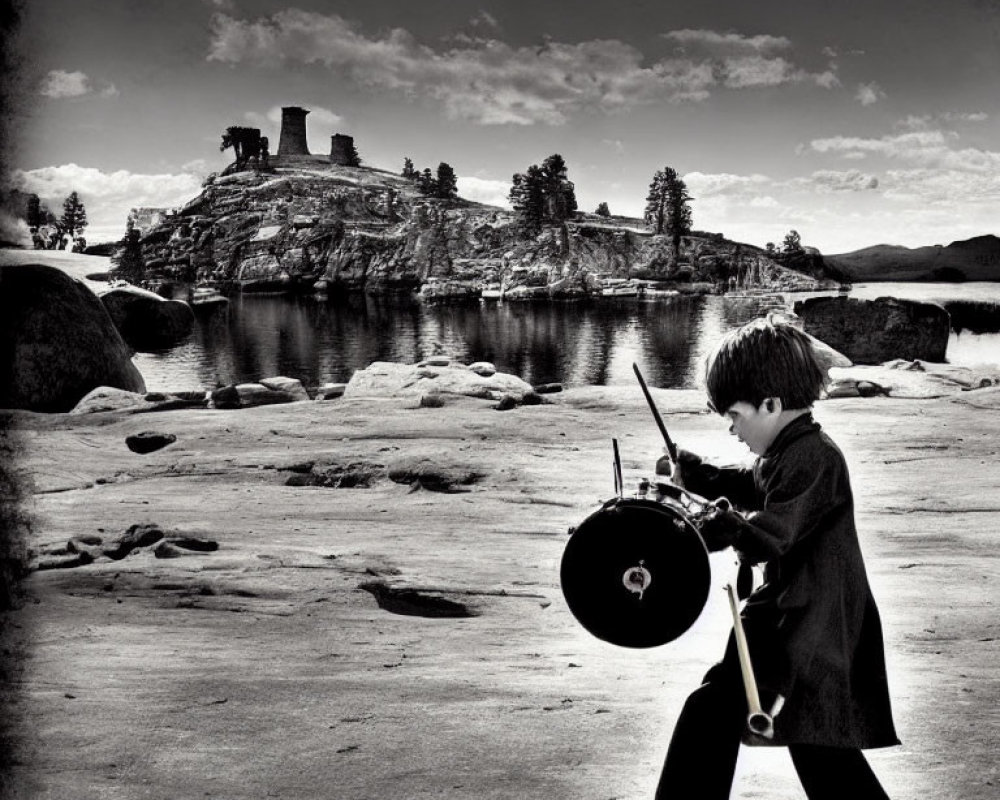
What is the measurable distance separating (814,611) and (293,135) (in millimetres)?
192887

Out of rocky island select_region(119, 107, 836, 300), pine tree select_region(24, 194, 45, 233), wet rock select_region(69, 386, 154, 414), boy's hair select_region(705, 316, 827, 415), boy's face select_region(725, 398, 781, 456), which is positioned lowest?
wet rock select_region(69, 386, 154, 414)

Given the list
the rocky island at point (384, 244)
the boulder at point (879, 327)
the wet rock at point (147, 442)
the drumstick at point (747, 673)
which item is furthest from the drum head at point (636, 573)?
the rocky island at point (384, 244)

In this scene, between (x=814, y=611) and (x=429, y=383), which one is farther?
(x=429, y=383)

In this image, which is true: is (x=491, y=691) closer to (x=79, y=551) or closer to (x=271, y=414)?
(x=79, y=551)

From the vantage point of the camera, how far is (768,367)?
3.25 m

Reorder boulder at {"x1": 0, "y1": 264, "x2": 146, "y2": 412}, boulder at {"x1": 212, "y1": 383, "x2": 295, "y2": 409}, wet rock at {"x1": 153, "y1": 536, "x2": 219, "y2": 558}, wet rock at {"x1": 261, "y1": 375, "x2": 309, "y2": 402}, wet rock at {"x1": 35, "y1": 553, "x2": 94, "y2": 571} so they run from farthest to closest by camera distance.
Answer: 1. boulder at {"x1": 0, "y1": 264, "x2": 146, "y2": 412}
2. wet rock at {"x1": 261, "y1": 375, "x2": 309, "y2": 402}
3. boulder at {"x1": 212, "y1": 383, "x2": 295, "y2": 409}
4. wet rock at {"x1": 153, "y1": 536, "x2": 219, "y2": 558}
5. wet rock at {"x1": 35, "y1": 553, "x2": 94, "y2": 571}

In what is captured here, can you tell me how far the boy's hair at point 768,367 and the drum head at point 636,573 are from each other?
61 cm

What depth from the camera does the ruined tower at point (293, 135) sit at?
175 meters

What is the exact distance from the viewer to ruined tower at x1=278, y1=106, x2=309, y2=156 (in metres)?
175

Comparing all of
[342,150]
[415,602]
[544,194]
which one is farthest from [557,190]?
[415,602]

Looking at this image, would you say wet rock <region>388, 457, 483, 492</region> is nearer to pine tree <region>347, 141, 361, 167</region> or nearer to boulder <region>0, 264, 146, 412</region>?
boulder <region>0, 264, 146, 412</region>

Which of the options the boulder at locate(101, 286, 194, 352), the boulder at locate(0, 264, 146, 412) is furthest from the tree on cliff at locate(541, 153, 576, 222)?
the boulder at locate(0, 264, 146, 412)

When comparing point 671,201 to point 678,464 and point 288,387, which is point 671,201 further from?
point 678,464

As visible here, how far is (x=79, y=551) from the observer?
8.00 meters
